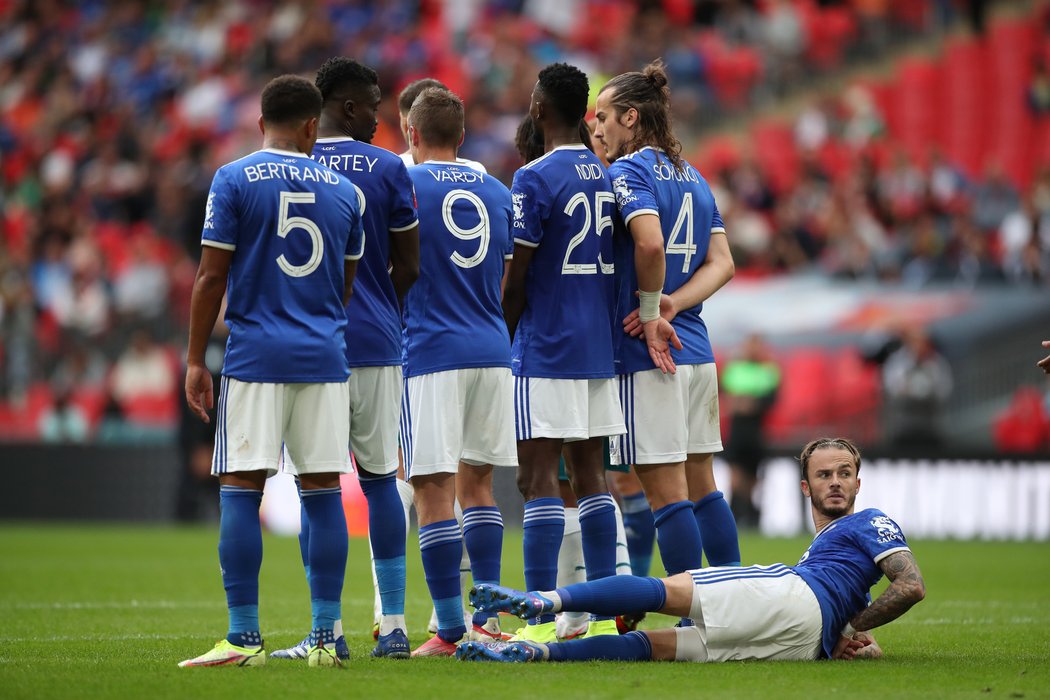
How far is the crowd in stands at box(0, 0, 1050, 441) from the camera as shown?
63.0 feet

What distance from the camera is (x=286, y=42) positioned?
25.7 m

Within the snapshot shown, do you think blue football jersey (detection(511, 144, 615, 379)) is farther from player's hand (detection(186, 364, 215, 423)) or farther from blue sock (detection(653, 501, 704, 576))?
player's hand (detection(186, 364, 215, 423))

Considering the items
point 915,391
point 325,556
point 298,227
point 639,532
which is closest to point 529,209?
point 298,227

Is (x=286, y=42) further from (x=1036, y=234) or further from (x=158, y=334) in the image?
(x=1036, y=234)

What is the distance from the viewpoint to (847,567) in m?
6.25

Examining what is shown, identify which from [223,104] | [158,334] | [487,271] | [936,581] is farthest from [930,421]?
[223,104]

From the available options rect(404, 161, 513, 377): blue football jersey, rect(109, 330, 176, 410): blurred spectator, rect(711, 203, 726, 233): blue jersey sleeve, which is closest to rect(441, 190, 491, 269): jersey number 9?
rect(404, 161, 513, 377): blue football jersey

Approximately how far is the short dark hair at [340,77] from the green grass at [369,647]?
2.44 m

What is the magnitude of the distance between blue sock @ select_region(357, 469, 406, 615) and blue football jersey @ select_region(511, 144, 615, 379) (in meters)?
0.86

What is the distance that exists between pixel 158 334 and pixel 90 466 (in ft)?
6.37

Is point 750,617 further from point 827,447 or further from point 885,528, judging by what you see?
point 827,447

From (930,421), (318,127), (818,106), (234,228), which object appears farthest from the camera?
(818,106)

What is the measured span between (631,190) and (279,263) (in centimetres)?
173

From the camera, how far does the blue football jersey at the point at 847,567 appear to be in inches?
243
